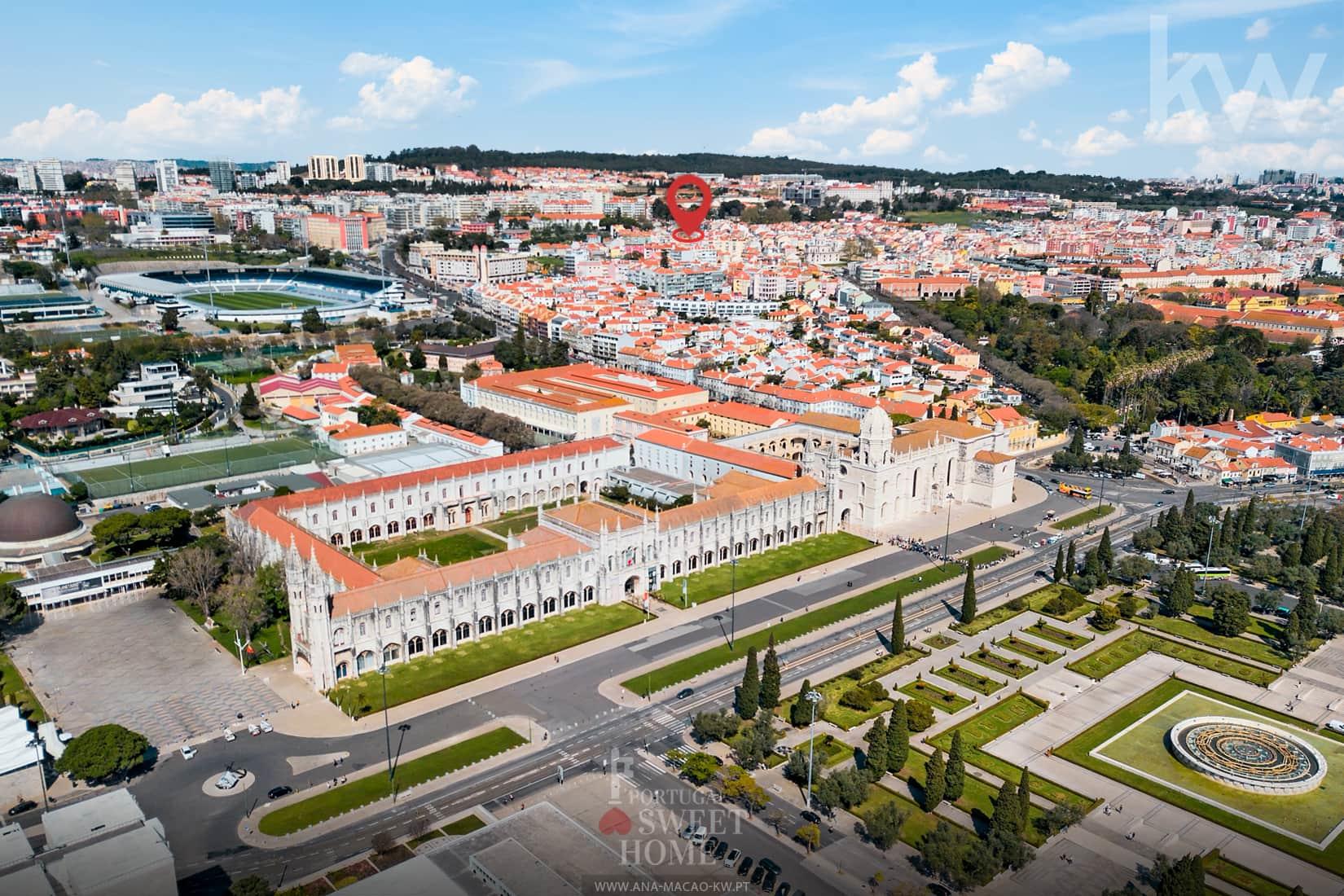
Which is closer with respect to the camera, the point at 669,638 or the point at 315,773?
the point at 315,773

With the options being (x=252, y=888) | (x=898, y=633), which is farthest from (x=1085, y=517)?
(x=252, y=888)

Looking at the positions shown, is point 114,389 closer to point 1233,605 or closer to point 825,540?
point 825,540

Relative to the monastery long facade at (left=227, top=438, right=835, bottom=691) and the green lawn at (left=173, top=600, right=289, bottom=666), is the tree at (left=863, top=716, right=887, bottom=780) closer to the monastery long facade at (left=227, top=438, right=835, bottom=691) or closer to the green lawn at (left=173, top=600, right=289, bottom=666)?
the monastery long facade at (left=227, top=438, right=835, bottom=691)

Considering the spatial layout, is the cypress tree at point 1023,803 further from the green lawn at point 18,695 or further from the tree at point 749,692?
the green lawn at point 18,695

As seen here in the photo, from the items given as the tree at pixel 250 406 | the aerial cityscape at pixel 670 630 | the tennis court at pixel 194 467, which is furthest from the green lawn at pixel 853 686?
the tree at pixel 250 406

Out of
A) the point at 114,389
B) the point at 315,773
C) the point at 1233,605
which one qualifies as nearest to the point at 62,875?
the point at 315,773

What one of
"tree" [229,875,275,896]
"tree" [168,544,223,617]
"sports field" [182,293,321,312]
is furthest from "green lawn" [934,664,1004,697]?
"sports field" [182,293,321,312]
